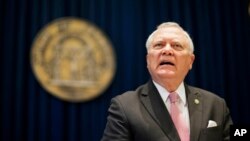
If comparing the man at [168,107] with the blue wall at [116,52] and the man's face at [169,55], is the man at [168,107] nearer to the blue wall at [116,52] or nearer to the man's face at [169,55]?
the man's face at [169,55]

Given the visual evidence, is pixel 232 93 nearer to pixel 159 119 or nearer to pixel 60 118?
pixel 60 118

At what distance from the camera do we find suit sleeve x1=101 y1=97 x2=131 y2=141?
4.93 ft

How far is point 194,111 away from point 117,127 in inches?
14.8

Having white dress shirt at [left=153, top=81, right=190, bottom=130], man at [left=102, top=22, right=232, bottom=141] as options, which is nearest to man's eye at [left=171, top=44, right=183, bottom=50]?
man at [left=102, top=22, right=232, bottom=141]

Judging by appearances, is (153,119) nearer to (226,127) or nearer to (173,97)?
(173,97)

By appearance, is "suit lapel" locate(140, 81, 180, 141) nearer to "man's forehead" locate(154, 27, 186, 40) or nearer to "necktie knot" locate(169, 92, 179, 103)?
"necktie knot" locate(169, 92, 179, 103)

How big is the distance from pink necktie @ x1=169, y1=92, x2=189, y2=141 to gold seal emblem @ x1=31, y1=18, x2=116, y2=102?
1845mm

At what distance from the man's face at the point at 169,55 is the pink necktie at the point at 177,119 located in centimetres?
11

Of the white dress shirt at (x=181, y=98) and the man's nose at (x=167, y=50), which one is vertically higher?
the man's nose at (x=167, y=50)

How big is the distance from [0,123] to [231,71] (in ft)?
7.76

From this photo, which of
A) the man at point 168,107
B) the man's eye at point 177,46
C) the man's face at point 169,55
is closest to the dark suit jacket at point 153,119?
the man at point 168,107

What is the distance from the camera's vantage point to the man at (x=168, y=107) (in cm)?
153

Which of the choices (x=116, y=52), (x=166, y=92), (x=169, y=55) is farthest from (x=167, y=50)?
(x=116, y=52)

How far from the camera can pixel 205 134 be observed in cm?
155
